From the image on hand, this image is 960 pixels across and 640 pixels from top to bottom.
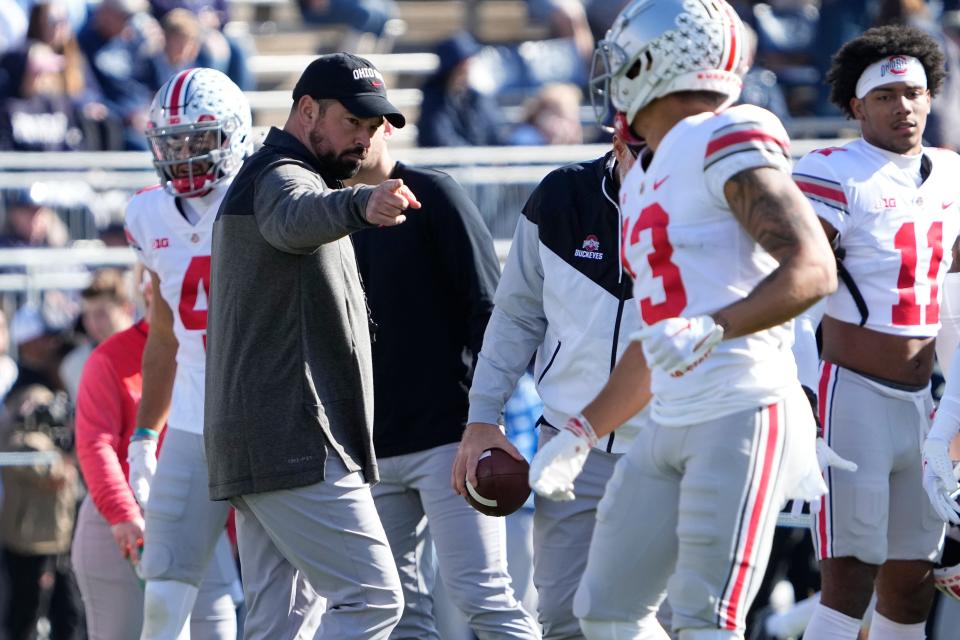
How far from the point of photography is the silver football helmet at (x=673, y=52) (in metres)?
3.47

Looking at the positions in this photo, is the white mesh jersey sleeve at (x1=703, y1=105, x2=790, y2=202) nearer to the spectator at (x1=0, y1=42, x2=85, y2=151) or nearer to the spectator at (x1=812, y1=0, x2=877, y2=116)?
the spectator at (x1=0, y1=42, x2=85, y2=151)

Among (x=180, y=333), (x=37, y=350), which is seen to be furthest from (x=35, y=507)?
(x=180, y=333)

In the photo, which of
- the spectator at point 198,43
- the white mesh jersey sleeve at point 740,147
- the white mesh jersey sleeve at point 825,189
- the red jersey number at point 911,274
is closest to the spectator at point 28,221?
the spectator at point 198,43

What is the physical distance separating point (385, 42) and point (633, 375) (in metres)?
9.89

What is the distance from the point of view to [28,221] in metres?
8.80

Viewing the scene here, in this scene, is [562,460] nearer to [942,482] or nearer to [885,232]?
[942,482]

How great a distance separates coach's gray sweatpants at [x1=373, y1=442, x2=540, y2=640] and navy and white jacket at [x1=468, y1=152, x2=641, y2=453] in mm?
405

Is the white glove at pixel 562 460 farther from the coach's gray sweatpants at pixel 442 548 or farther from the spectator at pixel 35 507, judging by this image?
the spectator at pixel 35 507

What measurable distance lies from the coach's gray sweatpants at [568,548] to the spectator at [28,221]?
17.0ft

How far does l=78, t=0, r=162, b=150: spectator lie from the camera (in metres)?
10.6

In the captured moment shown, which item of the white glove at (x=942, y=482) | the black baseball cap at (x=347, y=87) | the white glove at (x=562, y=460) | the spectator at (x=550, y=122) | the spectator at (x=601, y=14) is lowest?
the spectator at (x=550, y=122)

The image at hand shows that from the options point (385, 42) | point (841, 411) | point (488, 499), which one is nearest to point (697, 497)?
point (488, 499)

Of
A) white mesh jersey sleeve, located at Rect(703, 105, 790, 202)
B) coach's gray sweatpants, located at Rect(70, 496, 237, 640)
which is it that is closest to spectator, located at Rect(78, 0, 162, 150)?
coach's gray sweatpants, located at Rect(70, 496, 237, 640)

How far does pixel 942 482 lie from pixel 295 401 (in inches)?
76.8
